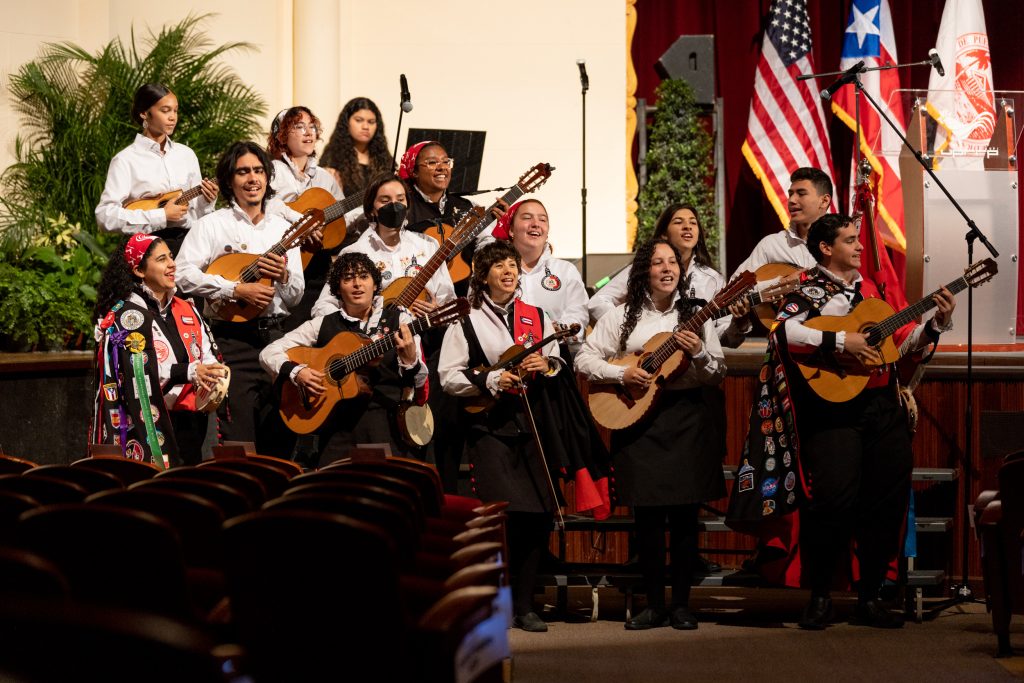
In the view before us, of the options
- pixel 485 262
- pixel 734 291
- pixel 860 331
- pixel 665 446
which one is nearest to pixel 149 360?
pixel 485 262

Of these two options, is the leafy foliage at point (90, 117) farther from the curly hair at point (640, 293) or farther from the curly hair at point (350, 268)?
the curly hair at point (640, 293)

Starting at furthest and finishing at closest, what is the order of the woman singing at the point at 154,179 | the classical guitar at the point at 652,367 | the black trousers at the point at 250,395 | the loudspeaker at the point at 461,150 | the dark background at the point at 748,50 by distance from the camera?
the dark background at the point at 748,50 → the loudspeaker at the point at 461,150 → the woman singing at the point at 154,179 → the black trousers at the point at 250,395 → the classical guitar at the point at 652,367

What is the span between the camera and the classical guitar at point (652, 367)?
5.18 meters

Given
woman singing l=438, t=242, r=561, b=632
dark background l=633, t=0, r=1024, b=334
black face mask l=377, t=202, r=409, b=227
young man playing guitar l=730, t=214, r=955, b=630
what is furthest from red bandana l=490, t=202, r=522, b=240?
dark background l=633, t=0, r=1024, b=334

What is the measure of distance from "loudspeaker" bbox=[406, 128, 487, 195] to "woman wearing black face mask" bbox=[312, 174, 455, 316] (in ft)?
2.68

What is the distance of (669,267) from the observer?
17.5 ft

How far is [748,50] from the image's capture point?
9500mm

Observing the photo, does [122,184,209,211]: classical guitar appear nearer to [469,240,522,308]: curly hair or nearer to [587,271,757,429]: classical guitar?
[469,240,522,308]: curly hair

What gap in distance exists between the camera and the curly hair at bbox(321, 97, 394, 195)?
6.98 meters

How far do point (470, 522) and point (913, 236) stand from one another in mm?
4124

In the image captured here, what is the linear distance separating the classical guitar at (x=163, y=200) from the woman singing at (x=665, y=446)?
2.29 metres

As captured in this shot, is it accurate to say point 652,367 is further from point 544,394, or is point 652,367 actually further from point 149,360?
point 149,360

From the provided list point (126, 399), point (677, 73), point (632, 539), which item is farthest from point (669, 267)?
point (677, 73)

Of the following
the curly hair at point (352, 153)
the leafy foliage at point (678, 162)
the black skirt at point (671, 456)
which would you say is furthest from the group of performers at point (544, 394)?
the leafy foliage at point (678, 162)
